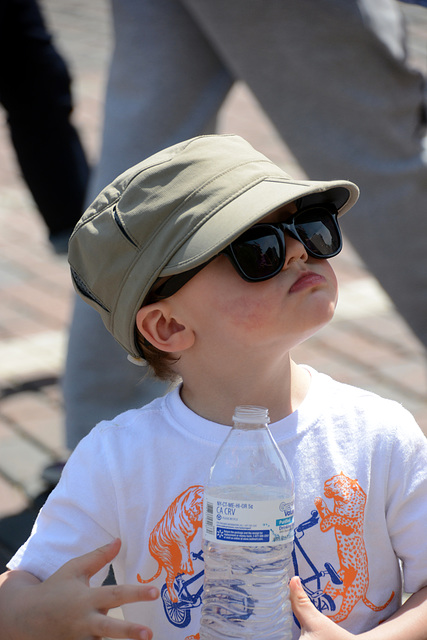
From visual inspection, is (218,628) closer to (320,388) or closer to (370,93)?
(320,388)

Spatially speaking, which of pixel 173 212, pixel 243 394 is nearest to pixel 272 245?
pixel 173 212

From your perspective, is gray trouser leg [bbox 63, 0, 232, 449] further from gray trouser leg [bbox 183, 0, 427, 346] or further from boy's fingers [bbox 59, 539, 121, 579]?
boy's fingers [bbox 59, 539, 121, 579]

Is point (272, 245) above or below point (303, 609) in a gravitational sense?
above

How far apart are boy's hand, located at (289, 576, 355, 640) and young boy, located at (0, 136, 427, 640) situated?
1 cm

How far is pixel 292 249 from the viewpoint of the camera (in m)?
1.67

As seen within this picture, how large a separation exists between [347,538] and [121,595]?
42 centimetres

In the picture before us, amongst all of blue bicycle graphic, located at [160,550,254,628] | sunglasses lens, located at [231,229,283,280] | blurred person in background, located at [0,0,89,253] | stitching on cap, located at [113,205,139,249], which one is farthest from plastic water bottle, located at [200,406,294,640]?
blurred person in background, located at [0,0,89,253]

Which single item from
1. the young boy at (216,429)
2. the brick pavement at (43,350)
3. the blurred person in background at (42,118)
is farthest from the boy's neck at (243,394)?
the blurred person in background at (42,118)

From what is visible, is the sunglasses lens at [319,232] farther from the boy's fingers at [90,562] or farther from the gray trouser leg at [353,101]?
the gray trouser leg at [353,101]

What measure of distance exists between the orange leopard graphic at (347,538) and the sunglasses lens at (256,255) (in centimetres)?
40

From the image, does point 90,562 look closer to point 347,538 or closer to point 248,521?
point 248,521

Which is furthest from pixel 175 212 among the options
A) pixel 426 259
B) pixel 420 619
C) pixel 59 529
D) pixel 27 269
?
pixel 27 269

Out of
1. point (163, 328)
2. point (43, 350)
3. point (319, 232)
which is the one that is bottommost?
point (43, 350)

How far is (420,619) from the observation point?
1643 mm
